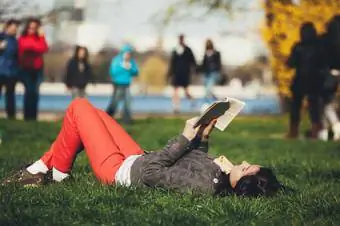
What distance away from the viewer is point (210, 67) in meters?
21.3

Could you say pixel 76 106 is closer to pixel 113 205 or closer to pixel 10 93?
pixel 113 205

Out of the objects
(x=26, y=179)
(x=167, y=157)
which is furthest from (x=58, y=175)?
(x=167, y=157)

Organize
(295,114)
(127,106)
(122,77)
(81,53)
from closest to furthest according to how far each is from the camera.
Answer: (295,114), (127,106), (122,77), (81,53)

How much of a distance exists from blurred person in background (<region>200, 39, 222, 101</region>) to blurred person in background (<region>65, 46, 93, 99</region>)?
4.32 meters

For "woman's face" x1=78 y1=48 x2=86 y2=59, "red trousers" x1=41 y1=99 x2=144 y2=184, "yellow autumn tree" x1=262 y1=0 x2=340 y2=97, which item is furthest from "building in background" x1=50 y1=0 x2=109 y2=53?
"red trousers" x1=41 y1=99 x2=144 y2=184

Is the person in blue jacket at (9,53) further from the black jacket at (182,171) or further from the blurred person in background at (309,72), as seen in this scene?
the black jacket at (182,171)

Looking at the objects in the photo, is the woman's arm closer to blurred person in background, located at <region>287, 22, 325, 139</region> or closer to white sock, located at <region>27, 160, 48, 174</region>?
white sock, located at <region>27, 160, 48, 174</region>

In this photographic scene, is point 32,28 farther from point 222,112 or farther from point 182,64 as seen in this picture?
point 222,112

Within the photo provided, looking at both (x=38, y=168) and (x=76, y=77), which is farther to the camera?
(x=76, y=77)

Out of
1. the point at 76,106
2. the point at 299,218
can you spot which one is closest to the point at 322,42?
the point at 76,106

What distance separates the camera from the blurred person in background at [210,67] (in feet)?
69.3

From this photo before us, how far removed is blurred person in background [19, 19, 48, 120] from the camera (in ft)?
51.6

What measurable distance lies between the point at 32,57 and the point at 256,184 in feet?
34.9

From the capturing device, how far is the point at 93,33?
3428cm
